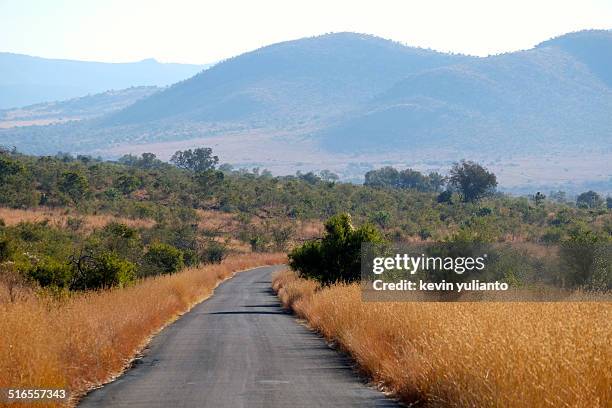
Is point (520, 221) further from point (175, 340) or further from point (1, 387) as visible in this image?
point (1, 387)

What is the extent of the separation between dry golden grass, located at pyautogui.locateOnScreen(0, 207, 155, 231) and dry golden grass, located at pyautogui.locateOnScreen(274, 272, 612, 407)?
5483 centimetres

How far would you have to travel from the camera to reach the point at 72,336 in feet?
57.1

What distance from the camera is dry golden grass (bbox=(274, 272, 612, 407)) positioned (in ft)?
33.2

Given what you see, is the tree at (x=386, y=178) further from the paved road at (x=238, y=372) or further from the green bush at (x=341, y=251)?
the paved road at (x=238, y=372)

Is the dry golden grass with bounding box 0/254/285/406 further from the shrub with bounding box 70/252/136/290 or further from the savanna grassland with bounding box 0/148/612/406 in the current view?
the shrub with bounding box 70/252/136/290

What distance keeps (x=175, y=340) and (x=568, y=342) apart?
49.8 feet

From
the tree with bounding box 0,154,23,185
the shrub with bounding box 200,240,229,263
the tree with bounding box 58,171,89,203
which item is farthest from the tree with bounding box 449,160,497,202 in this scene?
the tree with bounding box 0,154,23,185

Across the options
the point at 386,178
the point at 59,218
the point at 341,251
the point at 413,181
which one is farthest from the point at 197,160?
the point at 341,251

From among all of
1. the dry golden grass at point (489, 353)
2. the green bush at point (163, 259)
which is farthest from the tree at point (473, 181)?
the dry golden grass at point (489, 353)

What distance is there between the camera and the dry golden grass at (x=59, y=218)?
72688mm

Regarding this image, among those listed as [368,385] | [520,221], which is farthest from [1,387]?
[520,221]

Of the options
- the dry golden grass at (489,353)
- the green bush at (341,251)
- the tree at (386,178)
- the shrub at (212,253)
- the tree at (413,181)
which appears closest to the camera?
the dry golden grass at (489,353)

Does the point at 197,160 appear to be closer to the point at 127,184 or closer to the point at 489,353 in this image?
the point at 127,184

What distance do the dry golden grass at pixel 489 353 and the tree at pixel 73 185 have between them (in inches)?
2944
